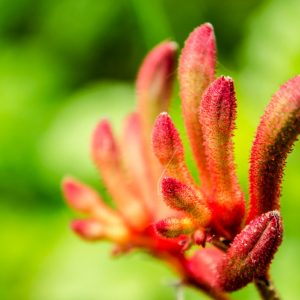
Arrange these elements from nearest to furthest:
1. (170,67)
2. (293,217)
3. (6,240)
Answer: (170,67)
(293,217)
(6,240)

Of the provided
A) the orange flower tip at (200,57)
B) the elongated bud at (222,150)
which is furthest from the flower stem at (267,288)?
the orange flower tip at (200,57)

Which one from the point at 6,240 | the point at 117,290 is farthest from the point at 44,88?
the point at 117,290

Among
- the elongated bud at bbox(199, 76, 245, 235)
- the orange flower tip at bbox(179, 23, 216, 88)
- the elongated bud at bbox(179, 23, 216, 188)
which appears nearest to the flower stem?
the elongated bud at bbox(199, 76, 245, 235)

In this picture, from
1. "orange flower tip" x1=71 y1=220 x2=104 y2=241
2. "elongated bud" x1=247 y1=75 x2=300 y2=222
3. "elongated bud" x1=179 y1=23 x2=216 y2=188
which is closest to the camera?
"elongated bud" x1=247 y1=75 x2=300 y2=222

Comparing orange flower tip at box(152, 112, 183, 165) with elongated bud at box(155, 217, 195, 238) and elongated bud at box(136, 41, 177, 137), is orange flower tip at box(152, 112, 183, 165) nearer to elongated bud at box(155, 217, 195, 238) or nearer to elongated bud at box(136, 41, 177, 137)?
elongated bud at box(155, 217, 195, 238)

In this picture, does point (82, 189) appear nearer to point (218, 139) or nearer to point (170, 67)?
point (170, 67)

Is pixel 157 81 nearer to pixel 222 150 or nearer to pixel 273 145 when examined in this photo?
pixel 222 150
